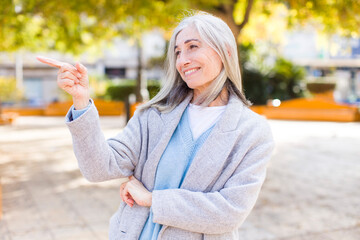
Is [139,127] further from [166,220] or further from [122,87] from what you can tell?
[122,87]

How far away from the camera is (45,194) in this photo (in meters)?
5.91

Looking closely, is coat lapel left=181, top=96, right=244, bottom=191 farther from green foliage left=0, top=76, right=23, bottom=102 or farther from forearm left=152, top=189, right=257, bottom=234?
green foliage left=0, top=76, right=23, bottom=102

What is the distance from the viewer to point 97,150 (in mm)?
1652

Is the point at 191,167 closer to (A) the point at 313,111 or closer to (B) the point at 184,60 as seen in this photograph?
(B) the point at 184,60

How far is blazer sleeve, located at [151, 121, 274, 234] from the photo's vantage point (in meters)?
1.65

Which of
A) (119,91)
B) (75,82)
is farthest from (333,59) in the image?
(75,82)

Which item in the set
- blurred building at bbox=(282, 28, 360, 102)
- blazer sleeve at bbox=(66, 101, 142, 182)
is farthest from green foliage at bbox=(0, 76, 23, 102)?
blazer sleeve at bbox=(66, 101, 142, 182)

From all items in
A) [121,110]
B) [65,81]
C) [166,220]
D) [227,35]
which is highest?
[227,35]

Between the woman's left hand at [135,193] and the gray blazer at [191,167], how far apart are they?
3 centimetres

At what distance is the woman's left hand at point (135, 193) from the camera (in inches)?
68.9

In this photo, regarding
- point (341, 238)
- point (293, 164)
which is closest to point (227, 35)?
point (341, 238)

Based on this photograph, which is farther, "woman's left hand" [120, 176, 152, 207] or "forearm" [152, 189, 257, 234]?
"woman's left hand" [120, 176, 152, 207]

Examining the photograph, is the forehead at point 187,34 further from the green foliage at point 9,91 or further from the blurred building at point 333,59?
the green foliage at point 9,91

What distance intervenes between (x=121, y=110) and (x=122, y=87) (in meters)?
3.89
